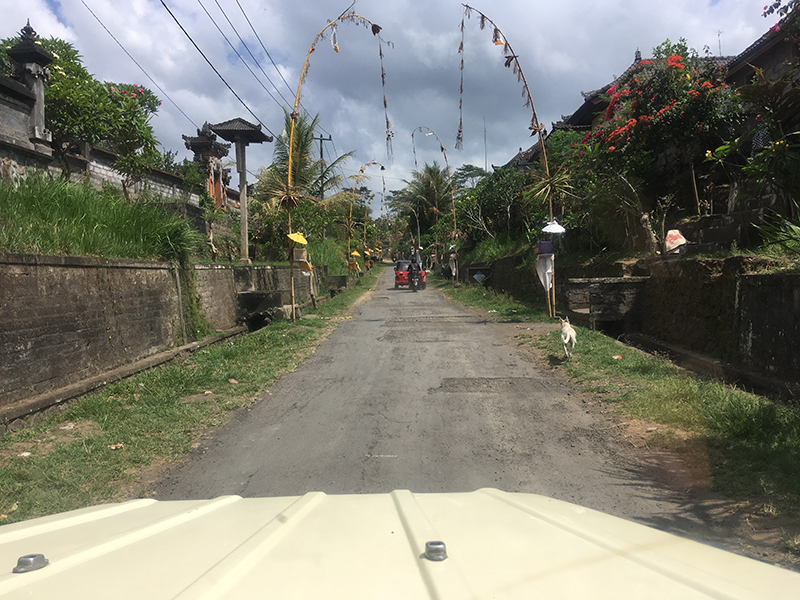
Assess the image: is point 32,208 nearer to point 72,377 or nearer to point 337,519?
point 72,377

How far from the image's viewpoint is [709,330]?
24.0ft

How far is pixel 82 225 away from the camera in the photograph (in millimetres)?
6891

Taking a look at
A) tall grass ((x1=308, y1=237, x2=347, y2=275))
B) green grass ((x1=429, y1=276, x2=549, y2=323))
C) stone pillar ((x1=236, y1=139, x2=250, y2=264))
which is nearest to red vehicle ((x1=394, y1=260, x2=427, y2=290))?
tall grass ((x1=308, y1=237, x2=347, y2=275))

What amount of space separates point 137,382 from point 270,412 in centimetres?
205

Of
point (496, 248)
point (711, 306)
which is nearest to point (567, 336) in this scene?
point (711, 306)

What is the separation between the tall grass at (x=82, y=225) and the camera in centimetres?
582

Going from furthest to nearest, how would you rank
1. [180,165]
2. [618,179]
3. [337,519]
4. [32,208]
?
[180,165] < [618,179] < [32,208] < [337,519]

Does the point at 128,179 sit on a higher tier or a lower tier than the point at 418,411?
higher

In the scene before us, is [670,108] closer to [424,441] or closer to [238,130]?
[424,441]

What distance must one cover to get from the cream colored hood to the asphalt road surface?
1.77m

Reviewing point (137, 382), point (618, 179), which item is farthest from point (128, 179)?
point (618, 179)

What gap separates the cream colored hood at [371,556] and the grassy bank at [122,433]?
208 centimetres

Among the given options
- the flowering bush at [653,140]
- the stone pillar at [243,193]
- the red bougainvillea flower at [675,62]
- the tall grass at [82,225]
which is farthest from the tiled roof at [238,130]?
the red bougainvillea flower at [675,62]

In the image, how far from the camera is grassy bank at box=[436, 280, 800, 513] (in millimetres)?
3547
